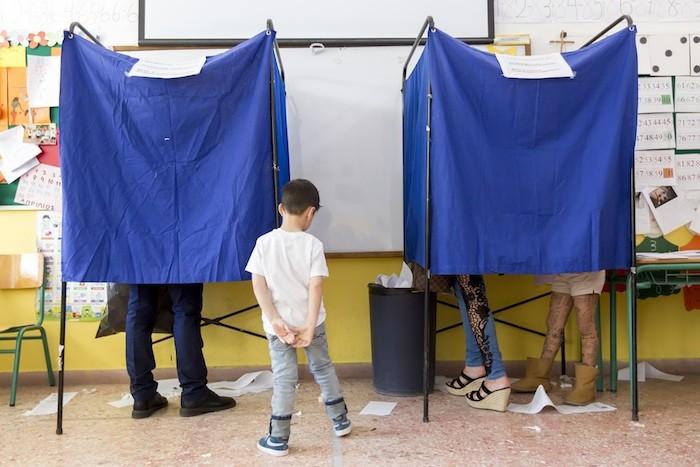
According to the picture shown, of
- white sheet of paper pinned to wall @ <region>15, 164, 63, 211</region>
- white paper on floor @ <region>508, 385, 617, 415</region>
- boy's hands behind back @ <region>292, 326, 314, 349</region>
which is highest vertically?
white sheet of paper pinned to wall @ <region>15, 164, 63, 211</region>

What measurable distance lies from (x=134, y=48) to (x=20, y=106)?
2.23ft

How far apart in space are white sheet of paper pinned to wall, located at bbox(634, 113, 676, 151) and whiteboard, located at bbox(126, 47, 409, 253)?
1.30m

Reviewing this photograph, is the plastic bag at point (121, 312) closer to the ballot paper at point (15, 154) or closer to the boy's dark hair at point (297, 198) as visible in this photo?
the ballot paper at point (15, 154)

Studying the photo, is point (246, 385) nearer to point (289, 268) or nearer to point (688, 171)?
point (289, 268)

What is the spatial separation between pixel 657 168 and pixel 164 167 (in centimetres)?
253

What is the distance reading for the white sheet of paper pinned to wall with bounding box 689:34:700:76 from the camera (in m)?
3.36

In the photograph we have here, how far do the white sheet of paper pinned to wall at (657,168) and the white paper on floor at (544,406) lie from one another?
1.26 metres

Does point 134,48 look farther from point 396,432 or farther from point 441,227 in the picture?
point 396,432

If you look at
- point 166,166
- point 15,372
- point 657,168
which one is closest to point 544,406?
point 657,168

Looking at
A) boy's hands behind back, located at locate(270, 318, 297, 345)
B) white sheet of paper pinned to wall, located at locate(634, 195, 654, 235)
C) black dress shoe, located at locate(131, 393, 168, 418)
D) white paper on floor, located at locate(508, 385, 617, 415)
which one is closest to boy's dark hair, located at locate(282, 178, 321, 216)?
boy's hands behind back, located at locate(270, 318, 297, 345)

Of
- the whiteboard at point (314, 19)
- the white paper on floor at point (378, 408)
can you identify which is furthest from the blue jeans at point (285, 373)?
the whiteboard at point (314, 19)

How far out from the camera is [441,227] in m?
2.46

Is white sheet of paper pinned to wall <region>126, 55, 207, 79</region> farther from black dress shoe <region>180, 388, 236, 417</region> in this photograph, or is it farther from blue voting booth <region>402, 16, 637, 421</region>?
black dress shoe <region>180, 388, 236, 417</region>

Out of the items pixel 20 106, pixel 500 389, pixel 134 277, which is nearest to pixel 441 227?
pixel 500 389
